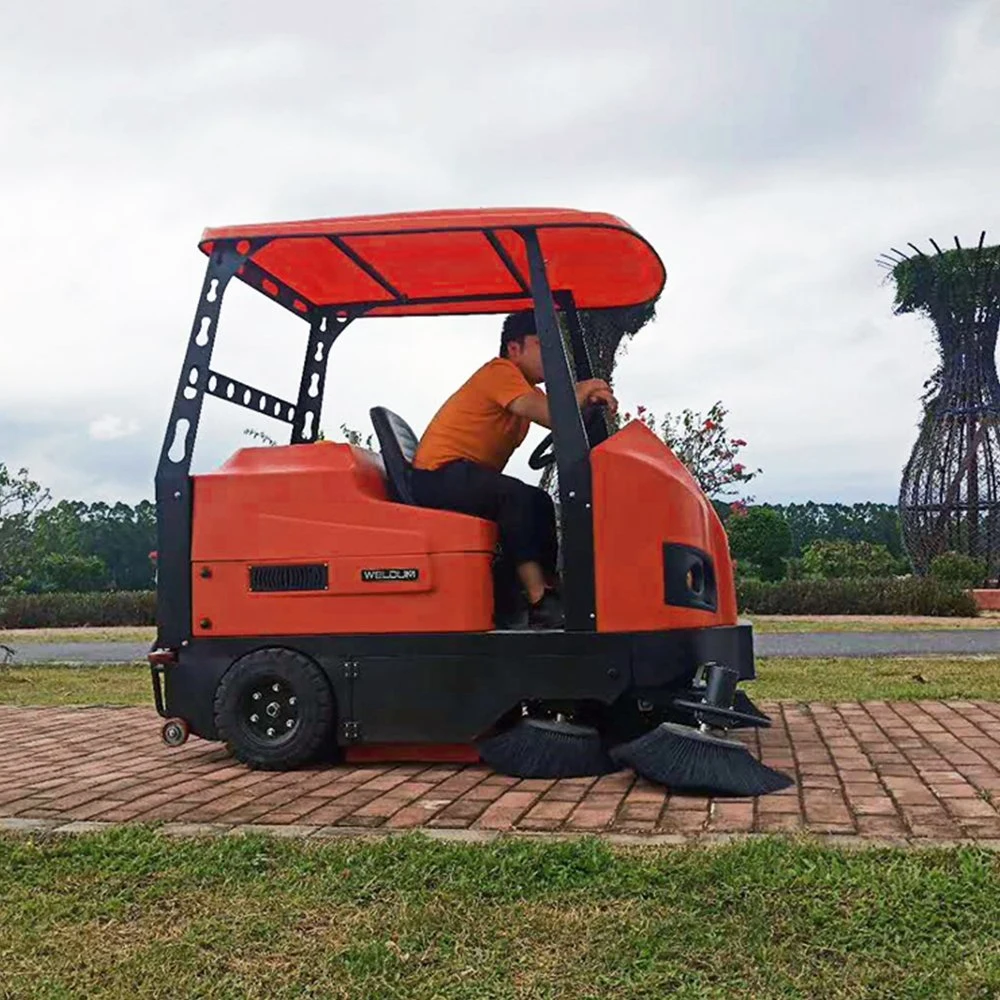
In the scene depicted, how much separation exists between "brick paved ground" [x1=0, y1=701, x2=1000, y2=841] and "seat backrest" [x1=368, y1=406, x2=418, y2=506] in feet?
3.57

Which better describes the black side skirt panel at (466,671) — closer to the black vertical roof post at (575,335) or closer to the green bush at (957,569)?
the black vertical roof post at (575,335)

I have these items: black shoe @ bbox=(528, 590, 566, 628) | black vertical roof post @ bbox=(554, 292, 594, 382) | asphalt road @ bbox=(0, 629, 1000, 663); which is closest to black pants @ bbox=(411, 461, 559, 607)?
black shoe @ bbox=(528, 590, 566, 628)

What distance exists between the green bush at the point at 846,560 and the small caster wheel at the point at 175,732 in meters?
23.8

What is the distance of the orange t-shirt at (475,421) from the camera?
4766mm

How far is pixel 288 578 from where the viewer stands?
4609 millimetres

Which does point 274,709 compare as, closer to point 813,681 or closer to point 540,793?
point 540,793

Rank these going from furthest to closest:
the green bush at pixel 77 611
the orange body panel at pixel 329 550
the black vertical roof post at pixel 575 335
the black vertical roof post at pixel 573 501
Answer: the green bush at pixel 77 611 → the black vertical roof post at pixel 575 335 → the orange body panel at pixel 329 550 → the black vertical roof post at pixel 573 501

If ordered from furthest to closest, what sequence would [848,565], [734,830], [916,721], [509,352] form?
1. [848,565]
2. [916,721]
3. [509,352]
4. [734,830]

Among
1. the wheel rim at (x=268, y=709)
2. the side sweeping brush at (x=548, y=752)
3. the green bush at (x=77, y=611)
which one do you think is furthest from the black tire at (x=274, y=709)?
the green bush at (x=77, y=611)

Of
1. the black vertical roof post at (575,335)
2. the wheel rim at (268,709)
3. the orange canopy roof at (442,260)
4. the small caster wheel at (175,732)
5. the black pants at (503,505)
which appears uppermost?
the orange canopy roof at (442,260)

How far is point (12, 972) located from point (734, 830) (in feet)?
6.01

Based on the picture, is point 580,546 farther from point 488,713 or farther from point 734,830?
point 734,830

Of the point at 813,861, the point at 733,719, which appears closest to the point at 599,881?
the point at 813,861

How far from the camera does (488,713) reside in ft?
14.4
